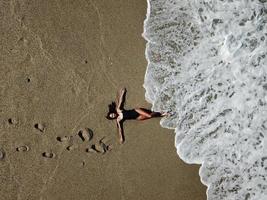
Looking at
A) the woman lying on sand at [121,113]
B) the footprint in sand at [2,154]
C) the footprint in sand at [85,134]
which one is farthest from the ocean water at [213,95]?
the footprint in sand at [2,154]

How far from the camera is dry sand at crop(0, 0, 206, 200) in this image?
4207 mm

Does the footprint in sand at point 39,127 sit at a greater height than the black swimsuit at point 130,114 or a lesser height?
lesser

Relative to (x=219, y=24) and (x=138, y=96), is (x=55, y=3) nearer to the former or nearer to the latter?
(x=138, y=96)

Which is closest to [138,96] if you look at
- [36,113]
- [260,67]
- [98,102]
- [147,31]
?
[98,102]

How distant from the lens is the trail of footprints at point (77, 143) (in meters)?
4.23

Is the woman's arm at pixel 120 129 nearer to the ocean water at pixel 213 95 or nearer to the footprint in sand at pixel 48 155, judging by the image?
the ocean water at pixel 213 95

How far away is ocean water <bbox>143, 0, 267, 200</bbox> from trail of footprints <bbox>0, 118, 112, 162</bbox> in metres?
0.76

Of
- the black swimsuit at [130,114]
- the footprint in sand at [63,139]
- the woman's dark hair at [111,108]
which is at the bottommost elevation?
the footprint in sand at [63,139]

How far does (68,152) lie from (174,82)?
1448 millimetres

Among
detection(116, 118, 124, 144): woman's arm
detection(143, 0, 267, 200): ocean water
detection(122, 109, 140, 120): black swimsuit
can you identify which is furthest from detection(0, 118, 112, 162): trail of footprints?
detection(143, 0, 267, 200): ocean water

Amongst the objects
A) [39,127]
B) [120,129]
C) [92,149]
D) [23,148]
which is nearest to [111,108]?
[120,129]

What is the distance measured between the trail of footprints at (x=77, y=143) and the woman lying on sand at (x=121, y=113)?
0.23 meters

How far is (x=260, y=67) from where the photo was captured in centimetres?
457

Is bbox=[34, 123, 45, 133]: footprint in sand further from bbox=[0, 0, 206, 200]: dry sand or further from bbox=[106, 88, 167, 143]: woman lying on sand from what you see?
bbox=[106, 88, 167, 143]: woman lying on sand
